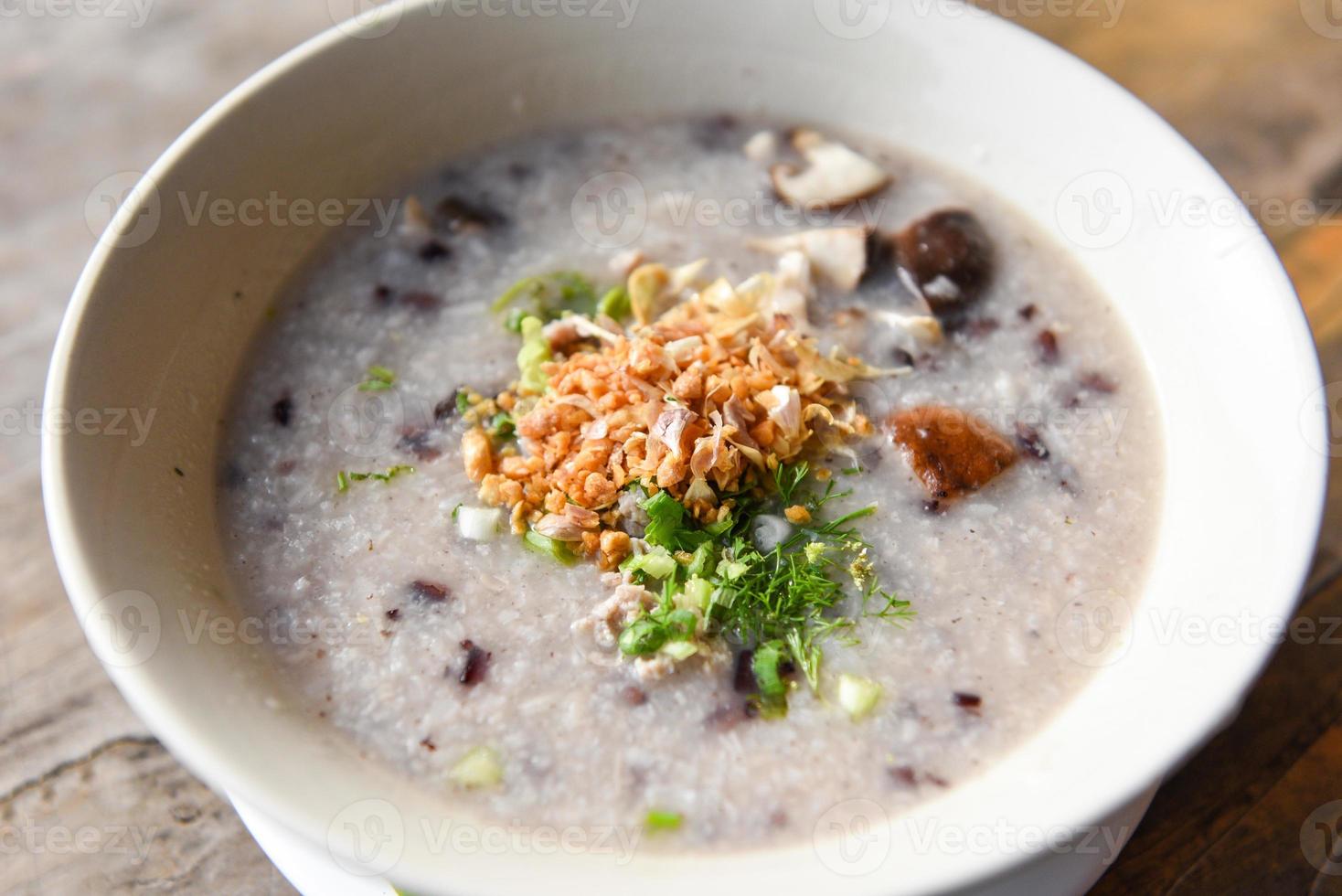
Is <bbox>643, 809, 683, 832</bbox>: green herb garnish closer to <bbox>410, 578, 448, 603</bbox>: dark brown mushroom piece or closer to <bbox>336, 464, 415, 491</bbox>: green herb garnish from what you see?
<bbox>410, 578, 448, 603</bbox>: dark brown mushroom piece

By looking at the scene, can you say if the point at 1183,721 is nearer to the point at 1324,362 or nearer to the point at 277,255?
the point at 1324,362

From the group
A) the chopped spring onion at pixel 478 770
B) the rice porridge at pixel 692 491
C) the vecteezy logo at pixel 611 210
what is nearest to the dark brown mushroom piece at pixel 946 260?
the rice porridge at pixel 692 491

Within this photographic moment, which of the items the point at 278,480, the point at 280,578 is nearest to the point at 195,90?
the point at 278,480

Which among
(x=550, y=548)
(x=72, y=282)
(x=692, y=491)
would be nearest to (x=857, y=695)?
(x=692, y=491)

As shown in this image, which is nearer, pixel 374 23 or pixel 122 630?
pixel 122 630

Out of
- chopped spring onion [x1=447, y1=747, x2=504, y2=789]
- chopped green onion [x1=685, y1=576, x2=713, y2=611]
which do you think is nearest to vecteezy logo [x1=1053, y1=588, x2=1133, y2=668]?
chopped green onion [x1=685, y1=576, x2=713, y2=611]

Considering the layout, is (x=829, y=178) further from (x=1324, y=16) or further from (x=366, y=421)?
(x=1324, y=16)
